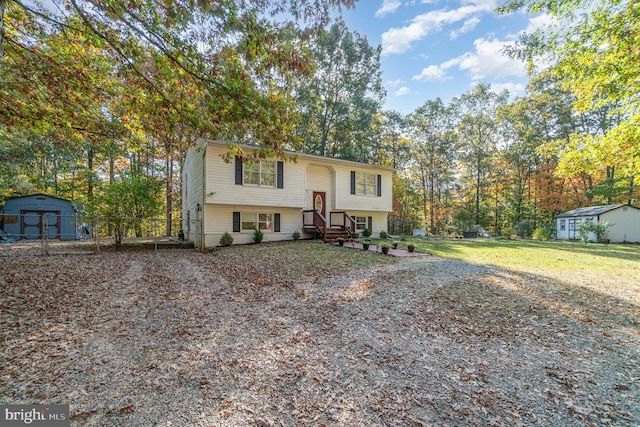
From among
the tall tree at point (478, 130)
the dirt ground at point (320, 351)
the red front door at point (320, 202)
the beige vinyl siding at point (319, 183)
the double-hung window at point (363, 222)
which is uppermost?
the tall tree at point (478, 130)

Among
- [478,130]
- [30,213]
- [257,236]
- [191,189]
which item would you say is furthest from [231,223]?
[478,130]

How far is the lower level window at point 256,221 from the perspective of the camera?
14.6 m

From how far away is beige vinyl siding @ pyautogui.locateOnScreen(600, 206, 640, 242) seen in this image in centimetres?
2222

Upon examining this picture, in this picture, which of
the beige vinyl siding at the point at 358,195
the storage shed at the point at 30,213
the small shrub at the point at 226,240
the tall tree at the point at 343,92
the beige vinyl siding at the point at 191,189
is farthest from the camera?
the tall tree at the point at 343,92

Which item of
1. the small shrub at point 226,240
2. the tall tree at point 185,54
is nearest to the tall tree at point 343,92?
the small shrub at point 226,240

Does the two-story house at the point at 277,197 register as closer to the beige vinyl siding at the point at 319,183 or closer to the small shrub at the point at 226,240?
the beige vinyl siding at the point at 319,183

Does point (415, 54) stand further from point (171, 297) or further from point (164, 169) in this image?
point (164, 169)

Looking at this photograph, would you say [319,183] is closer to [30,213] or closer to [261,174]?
[261,174]

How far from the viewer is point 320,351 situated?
3.57m

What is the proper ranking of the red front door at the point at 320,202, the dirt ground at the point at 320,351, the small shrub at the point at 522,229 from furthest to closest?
the small shrub at the point at 522,229 < the red front door at the point at 320,202 < the dirt ground at the point at 320,351

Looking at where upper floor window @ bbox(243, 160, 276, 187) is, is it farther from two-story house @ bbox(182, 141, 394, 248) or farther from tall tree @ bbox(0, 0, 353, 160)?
tall tree @ bbox(0, 0, 353, 160)

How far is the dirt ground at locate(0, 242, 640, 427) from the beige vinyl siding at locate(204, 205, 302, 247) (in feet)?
21.7

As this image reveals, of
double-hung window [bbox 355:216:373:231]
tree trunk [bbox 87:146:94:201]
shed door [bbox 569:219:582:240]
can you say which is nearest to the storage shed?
tree trunk [bbox 87:146:94:201]

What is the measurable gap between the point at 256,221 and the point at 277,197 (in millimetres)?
1824
